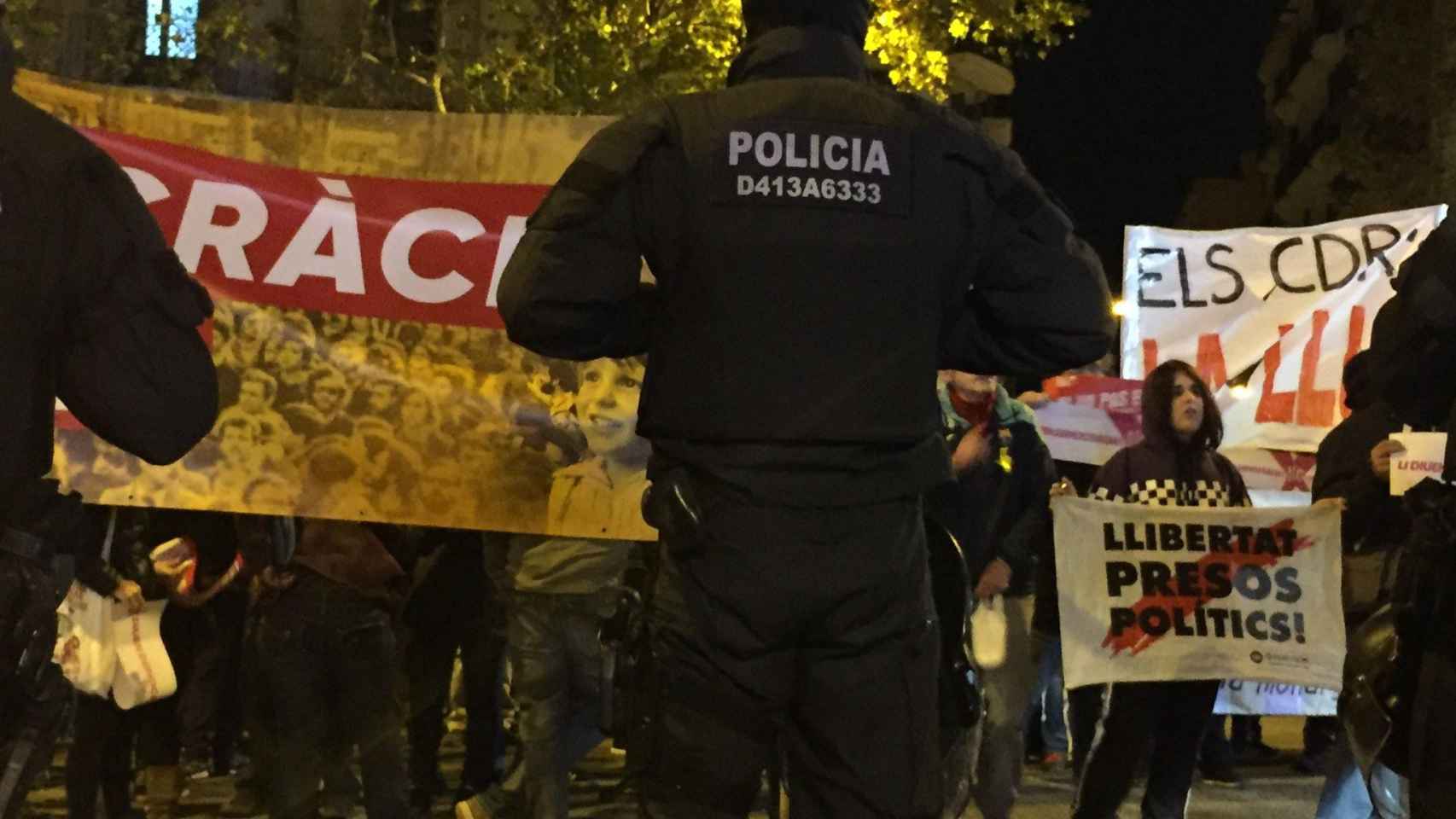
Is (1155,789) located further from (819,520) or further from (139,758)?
(139,758)

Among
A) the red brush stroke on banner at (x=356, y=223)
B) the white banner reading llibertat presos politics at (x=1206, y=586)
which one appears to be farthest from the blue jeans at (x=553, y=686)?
the white banner reading llibertat presos politics at (x=1206, y=586)

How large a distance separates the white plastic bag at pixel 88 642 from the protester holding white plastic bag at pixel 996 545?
3.11 meters

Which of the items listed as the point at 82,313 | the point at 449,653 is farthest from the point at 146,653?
the point at 82,313

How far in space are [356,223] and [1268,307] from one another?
5.42 metres

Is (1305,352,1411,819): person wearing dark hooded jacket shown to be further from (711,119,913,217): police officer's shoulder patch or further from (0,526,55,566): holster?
(0,526,55,566): holster

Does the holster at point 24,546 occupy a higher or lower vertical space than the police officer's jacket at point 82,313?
lower

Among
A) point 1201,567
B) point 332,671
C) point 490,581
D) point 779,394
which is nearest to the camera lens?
point 779,394

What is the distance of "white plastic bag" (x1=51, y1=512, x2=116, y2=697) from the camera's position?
6.82 m

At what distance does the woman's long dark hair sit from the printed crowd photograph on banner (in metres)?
1.96

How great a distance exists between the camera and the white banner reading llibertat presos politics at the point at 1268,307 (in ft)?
32.3

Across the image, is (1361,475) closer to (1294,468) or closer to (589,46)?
(1294,468)

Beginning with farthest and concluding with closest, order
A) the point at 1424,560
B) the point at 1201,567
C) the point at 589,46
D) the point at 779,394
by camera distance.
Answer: the point at 589,46
the point at 1201,567
the point at 1424,560
the point at 779,394

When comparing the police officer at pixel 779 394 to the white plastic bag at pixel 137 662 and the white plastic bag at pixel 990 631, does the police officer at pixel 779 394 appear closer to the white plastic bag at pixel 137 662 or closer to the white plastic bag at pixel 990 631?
the white plastic bag at pixel 990 631

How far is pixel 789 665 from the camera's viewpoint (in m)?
3.53
